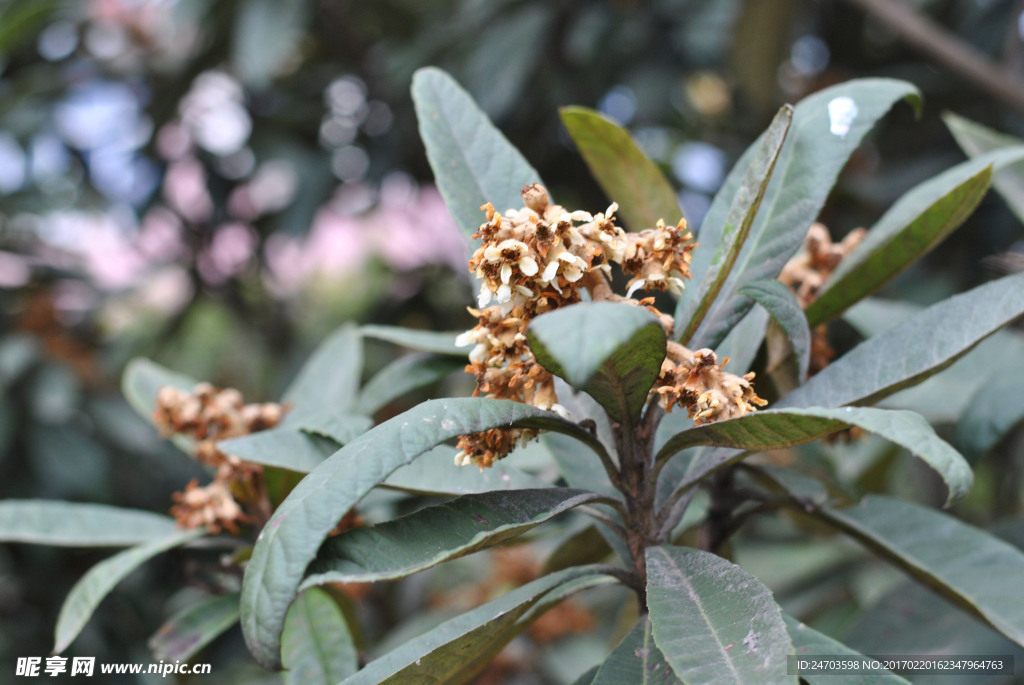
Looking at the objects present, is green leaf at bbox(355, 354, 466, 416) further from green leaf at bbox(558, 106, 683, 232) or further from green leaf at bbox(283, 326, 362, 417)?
green leaf at bbox(558, 106, 683, 232)

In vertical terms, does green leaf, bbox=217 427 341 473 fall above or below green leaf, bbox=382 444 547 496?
above

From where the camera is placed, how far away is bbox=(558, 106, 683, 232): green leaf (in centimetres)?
91

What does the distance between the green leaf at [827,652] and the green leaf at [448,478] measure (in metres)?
0.26

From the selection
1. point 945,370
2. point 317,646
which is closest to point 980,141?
point 945,370

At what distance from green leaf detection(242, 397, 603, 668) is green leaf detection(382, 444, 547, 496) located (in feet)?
0.63

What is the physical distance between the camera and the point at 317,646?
843 millimetres

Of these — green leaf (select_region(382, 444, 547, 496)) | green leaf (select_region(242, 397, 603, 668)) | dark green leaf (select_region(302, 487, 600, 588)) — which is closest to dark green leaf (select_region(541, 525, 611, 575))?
green leaf (select_region(382, 444, 547, 496))

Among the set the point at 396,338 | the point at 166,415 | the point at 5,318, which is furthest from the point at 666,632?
the point at 5,318

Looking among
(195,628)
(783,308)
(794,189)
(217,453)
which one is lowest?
(195,628)

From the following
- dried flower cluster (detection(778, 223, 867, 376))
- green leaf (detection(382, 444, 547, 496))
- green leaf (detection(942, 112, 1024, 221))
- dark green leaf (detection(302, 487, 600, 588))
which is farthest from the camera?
green leaf (detection(942, 112, 1024, 221))

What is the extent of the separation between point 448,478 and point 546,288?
25 centimetres

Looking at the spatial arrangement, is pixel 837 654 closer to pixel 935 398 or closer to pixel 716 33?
pixel 935 398

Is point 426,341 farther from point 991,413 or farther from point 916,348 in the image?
point 991,413

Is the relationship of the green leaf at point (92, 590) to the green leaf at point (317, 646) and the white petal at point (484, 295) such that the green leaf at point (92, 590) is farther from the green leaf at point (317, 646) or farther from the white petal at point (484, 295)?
the white petal at point (484, 295)
